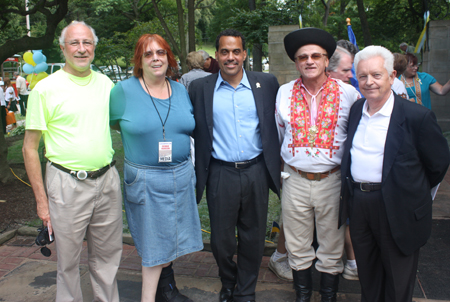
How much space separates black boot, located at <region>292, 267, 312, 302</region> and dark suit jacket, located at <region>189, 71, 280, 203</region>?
0.69m

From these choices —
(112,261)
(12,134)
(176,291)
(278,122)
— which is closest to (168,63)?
(278,122)

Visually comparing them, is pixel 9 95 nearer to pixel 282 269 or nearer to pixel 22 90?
pixel 22 90

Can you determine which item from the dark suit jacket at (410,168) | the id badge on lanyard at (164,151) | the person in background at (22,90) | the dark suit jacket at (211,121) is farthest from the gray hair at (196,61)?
the person in background at (22,90)

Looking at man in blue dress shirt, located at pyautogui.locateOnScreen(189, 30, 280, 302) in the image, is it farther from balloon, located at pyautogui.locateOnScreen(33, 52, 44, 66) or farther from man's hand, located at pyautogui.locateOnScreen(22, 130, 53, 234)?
balloon, located at pyautogui.locateOnScreen(33, 52, 44, 66)

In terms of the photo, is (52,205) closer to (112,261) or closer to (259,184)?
(112,261)

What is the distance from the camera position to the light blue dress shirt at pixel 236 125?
9.87ft

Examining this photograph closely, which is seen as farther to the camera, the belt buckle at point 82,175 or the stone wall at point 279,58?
the stone wall at point 279,58

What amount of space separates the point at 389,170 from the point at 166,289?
1958 millimetres

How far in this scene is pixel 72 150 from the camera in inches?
103

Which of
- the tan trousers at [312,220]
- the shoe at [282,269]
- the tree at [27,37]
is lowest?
the shoe at [282,269]

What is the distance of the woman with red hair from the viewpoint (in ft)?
9.11

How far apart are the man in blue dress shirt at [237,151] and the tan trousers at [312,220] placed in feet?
0.61

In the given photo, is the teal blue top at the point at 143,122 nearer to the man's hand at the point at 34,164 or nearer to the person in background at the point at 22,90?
the man's hand at the point at 34,164

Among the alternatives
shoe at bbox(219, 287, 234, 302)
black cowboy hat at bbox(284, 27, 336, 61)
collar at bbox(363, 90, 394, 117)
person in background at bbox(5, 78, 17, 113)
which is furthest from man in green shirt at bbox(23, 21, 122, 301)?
person in background at bbox(5, 78, 17, 113)
